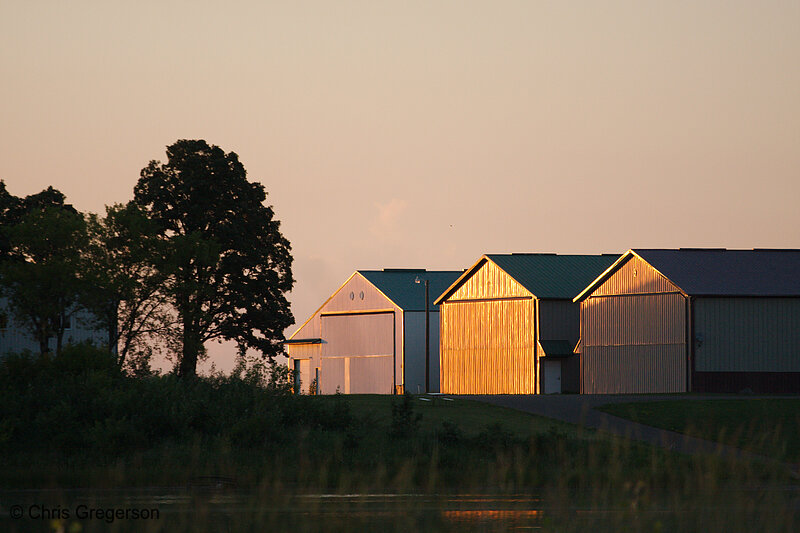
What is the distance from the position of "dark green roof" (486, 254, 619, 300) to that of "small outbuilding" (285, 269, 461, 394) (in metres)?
7.69

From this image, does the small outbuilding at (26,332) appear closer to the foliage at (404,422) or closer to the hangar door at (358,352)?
the hangar door at (358,352)

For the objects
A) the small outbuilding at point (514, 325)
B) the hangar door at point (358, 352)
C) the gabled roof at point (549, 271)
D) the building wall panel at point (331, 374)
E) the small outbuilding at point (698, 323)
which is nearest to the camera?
the small outbuilding at point (698, 323)

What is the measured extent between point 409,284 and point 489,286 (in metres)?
13.5

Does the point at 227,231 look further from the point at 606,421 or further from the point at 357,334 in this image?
the point at 606,421

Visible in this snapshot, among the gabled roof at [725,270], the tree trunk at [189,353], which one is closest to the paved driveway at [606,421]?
the gabled roof at [725,270]

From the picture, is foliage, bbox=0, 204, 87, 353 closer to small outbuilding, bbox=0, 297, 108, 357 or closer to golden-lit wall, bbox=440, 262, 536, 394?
small outbuilding, bbox=0, 297, 108, 357

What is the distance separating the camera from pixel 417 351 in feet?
265

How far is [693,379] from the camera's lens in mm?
58188

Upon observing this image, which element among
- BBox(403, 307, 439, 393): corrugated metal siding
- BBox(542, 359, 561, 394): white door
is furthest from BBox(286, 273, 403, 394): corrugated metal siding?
BBox(542, 359, 561, 394): white door

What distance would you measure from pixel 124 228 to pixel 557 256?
1199 inches

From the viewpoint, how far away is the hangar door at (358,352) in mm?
81562

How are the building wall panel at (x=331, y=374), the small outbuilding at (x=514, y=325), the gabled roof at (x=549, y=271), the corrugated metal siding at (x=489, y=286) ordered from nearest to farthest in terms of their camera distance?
1. the small outbuilding at (x=514, y=325)
2. the gabled roof at (x=549, y=271)
3. the corrugated metal siding at (x=489, y=286)
4. the building wall panel at (x=331, y=374)

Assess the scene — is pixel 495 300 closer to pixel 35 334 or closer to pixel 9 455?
pixel 35 334

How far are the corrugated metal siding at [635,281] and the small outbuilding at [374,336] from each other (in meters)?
16.9
